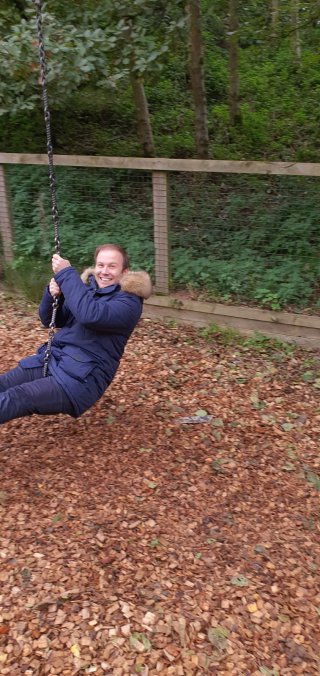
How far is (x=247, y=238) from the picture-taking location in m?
5.00

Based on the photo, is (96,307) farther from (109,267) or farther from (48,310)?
(48,310)

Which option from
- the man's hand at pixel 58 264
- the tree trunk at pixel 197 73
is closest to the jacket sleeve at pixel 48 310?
the man's hand at pixel 58 264

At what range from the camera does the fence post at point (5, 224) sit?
18.7 feet

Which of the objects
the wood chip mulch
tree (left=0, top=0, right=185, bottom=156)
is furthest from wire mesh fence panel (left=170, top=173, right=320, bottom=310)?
tree (left=0, top=0, right=185, bottom=156)

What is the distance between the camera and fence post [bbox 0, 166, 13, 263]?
571 centimetres

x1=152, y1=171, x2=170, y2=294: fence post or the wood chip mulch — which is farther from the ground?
x1=152, y1=171, x2=170, y2=294: fence post

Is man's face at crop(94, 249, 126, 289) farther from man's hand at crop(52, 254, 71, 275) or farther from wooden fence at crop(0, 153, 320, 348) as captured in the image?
wooden fence at crop(0, 153, 320, 348)

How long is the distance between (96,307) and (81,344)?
0.25 metres

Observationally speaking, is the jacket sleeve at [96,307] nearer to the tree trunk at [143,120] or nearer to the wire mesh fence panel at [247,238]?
the wire mesh fence panel at [247,238]

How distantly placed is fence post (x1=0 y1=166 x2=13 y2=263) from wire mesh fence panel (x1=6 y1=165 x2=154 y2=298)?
5 centimetres

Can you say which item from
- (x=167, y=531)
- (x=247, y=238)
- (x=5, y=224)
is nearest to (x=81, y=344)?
(x=167, y=531)

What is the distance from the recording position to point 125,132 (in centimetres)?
952

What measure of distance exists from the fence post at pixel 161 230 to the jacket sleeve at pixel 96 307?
2195 millimetres

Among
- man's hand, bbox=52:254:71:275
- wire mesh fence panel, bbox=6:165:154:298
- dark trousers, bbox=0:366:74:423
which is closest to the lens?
dark trousers, bbox=0:366:74:423
